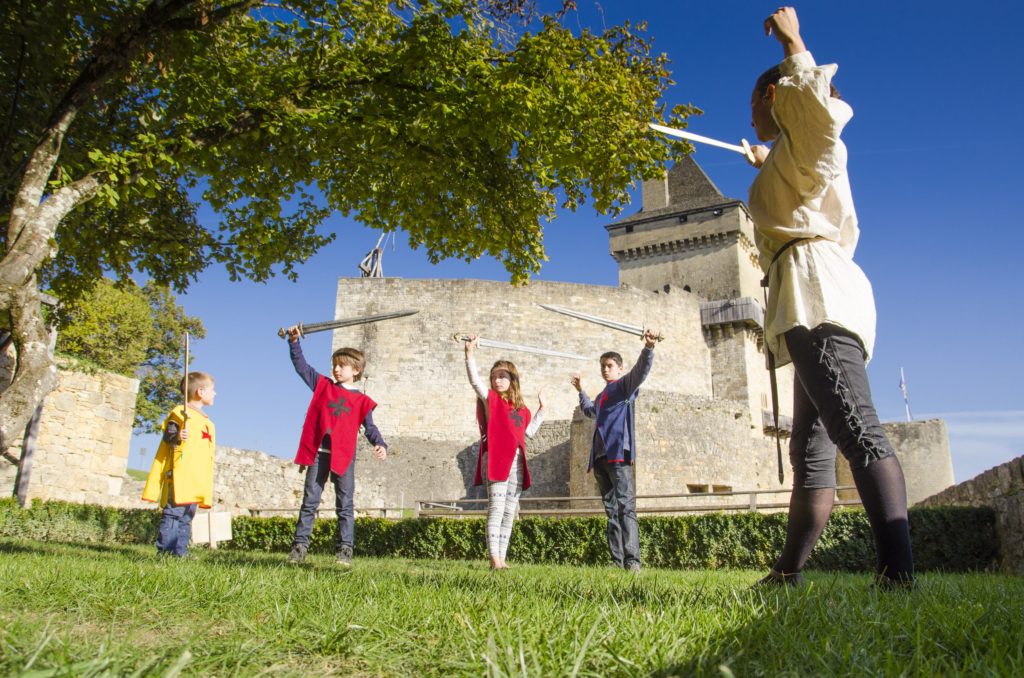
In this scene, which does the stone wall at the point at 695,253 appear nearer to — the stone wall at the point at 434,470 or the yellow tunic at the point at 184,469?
the stone wall at the point at 434,470

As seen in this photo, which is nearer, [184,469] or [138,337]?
[184,469]

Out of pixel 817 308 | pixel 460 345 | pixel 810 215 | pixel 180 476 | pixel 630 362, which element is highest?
pixel 460 345

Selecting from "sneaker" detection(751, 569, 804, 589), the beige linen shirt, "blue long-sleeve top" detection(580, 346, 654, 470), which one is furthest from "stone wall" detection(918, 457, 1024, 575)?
the beige linen shirt

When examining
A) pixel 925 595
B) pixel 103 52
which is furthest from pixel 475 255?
pixel 925 595

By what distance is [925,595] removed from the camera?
2.42 m

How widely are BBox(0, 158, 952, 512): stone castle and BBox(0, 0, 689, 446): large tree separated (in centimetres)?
1124

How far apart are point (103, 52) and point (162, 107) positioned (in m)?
2.42

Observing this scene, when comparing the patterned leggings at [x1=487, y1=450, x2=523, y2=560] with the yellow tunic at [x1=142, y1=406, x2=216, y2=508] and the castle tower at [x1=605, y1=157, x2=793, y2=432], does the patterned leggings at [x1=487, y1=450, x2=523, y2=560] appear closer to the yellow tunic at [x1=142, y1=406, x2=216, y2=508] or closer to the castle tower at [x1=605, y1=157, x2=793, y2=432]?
the yellow tunic at [x1=142, y1=406, x2=216, y2=508]

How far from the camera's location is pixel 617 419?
6.62 meters

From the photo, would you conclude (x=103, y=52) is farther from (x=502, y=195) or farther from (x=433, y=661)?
(x=433, y=661)

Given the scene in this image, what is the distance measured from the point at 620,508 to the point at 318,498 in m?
2.75

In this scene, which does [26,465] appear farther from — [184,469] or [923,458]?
[923,458]

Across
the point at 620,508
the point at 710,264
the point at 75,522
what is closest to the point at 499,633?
the point at 620,508

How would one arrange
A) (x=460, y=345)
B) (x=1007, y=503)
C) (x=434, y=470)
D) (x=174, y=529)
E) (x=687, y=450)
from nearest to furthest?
(x=174, y=529) → (x=1007, y=503) → (x=687, y=450) → (x=434, y=470) → (x=460, y=345)
